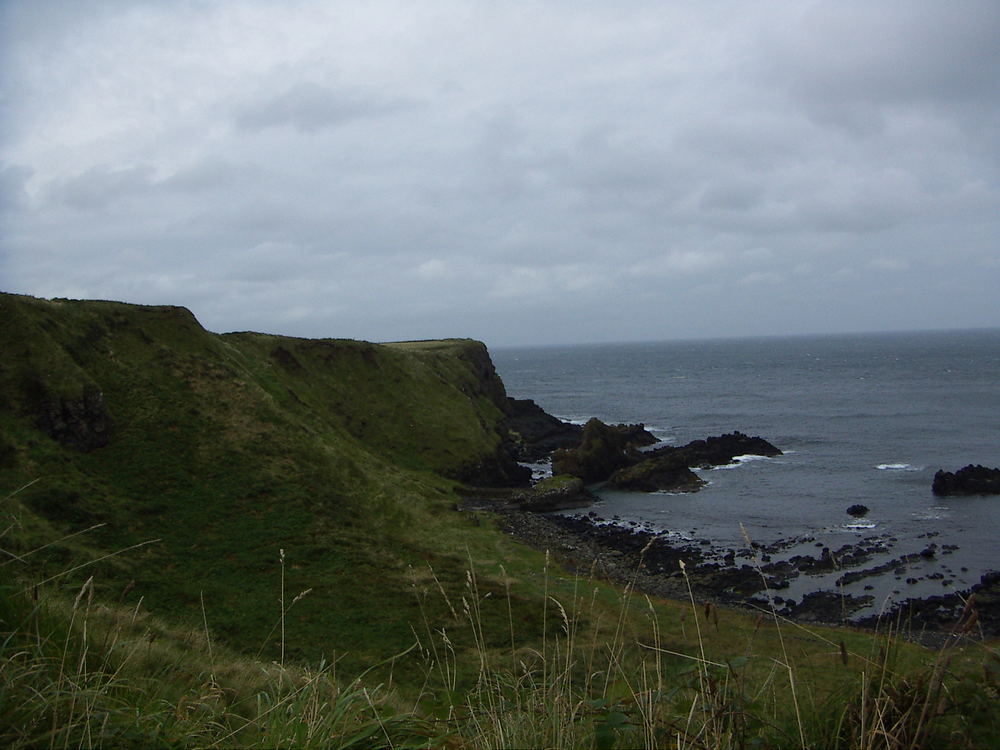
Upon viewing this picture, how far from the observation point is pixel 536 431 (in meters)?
91.5

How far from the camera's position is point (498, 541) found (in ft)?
134

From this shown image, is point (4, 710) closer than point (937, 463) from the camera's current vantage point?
Yes

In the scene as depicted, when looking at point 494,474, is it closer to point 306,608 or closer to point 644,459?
point 644,459

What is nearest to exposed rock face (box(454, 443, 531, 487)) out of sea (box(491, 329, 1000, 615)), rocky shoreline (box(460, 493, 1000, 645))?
sea (box(491, 329, 1000, 615))

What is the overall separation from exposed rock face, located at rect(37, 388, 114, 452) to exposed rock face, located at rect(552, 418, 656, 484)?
40.8m

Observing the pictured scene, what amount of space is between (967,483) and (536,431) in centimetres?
4956

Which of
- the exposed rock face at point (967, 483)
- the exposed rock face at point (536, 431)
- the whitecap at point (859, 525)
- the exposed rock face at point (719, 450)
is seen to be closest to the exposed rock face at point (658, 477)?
the exposed rock face at point (719, 450)

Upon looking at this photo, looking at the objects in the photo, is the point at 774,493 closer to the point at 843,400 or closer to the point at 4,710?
the point at 4,710

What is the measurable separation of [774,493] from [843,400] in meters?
68.8

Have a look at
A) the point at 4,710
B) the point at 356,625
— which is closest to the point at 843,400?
the point at 356,625

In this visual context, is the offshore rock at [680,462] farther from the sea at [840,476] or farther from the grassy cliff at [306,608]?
the grassy cliff at [306,608]

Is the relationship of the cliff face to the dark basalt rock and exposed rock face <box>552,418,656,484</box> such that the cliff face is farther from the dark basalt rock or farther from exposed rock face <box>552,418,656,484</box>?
the dark basalt rock

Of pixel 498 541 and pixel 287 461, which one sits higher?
pixel 287 461

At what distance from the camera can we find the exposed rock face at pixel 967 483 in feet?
174
